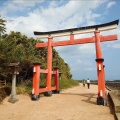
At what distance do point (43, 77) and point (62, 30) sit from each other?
6962 mm

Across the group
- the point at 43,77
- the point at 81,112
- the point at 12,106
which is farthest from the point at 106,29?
the point at 43,77

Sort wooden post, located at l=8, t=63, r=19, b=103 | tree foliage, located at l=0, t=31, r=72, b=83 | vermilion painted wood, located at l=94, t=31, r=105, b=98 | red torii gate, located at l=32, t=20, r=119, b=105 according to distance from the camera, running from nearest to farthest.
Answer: vermilion painted wood, located at l=94, t=31, r=105, b=98, red torii gate, located at l=32, t=20, r=119, b=105, wooden post, located at l=8, t=63, r=19, b=103, tree foliage, located at l=0, t=31, r=72, b=83

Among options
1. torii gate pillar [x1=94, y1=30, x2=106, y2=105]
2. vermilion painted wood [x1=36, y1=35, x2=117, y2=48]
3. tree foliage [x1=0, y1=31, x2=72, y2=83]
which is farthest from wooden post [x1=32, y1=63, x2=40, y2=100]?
torii gate pillar [x1=94, y1=30, x2=106, y2=105]

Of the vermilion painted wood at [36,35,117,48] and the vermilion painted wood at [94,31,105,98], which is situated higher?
the vermilion painted wood at [36,35,117,48]

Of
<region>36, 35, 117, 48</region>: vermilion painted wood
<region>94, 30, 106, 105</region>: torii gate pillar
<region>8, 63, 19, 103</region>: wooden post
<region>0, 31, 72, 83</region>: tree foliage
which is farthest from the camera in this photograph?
<region>36, 35, 117, 48</region>: vermilion painted wood

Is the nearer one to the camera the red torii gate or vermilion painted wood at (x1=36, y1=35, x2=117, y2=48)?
the red torii gate

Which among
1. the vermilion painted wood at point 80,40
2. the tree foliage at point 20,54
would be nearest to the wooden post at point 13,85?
the tree foliage at point 20,54

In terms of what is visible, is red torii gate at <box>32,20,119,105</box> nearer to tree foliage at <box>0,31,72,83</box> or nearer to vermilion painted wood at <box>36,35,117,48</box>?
vermilion painted wood at <box>36,35,117,48</box>

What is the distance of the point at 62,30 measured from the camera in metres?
14.9

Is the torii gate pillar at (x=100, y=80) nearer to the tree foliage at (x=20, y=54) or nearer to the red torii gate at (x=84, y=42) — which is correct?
the red torii gate at (x=84, y=42)

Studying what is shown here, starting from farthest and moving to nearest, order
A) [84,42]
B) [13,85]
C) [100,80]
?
[84,42] → [13,85] → [100,80]

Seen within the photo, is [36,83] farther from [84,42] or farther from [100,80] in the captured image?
[84,42]

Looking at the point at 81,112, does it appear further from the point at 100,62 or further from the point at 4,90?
the point at 4,90

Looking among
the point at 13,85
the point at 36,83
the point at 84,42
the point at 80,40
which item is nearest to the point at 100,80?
the point at 84,42
